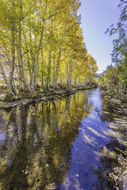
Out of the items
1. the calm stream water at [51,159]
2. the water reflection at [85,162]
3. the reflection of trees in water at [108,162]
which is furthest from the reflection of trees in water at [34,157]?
the reflection of trees in water at [108,162]

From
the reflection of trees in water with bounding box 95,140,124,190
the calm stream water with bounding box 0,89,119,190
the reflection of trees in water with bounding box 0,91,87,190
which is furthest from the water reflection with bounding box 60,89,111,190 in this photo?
the reflection of trees in water with bounding box 0,91,87,190

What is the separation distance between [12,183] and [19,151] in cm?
122

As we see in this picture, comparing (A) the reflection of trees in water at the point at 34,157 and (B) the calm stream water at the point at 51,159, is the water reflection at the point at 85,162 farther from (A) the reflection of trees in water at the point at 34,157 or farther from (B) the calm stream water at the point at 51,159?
(A) the reflection of trees in water at the point at 34,157

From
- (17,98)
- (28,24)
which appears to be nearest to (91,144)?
(17,98)

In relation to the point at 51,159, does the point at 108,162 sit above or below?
below

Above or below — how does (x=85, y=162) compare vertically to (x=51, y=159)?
below

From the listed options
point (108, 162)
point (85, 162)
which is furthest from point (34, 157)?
point (108, 162)

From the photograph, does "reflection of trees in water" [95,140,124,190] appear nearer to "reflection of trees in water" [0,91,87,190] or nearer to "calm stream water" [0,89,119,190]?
"calm stream water" [0,89,119,190]

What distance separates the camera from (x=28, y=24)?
927 centimetres

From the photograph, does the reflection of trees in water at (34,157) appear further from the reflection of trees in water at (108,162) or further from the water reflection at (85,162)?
the reflection of trees in water at (108,162)

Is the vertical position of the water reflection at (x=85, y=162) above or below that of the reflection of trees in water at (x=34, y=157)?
below

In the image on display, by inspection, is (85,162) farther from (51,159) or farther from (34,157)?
(34,157)

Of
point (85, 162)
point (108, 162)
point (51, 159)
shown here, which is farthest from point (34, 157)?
point (108, 162)

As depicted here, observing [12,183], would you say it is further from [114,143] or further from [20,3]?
[20,3]
